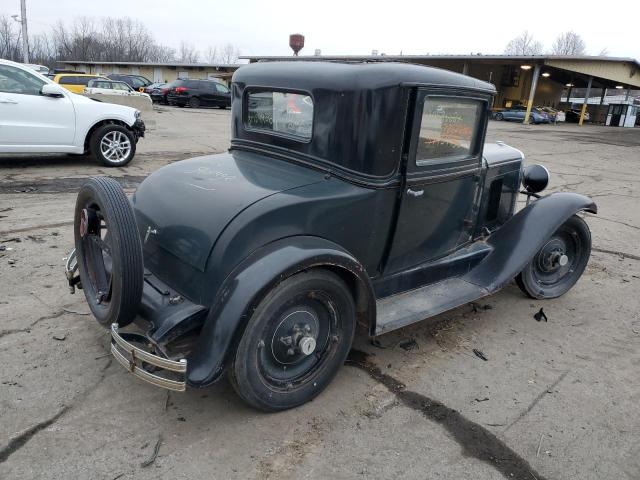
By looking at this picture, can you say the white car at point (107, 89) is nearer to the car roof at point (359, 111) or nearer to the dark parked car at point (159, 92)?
the dark parked car at point (159, 92)

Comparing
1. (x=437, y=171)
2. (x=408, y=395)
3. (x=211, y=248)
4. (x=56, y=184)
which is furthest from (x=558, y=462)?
(x=56, y=184)

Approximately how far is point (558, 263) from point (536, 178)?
0.85 metres

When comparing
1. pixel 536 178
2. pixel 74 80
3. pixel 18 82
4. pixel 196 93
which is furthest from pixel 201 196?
pixel 196 93

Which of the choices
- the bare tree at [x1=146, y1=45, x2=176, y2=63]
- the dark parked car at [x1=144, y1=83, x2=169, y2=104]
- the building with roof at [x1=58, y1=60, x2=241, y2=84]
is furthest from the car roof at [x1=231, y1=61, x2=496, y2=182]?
the bare tree at [x1=146, y1=45, x2=176, y2=63]

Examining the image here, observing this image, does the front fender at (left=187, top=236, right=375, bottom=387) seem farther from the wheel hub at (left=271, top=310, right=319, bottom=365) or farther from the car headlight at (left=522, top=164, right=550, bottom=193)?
the car headlight at (left=522, top=164, right=550, bottom=193)

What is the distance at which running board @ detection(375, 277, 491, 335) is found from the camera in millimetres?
3008

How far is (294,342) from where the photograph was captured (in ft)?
8.60

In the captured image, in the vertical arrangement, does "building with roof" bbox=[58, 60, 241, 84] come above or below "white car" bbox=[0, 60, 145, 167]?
above

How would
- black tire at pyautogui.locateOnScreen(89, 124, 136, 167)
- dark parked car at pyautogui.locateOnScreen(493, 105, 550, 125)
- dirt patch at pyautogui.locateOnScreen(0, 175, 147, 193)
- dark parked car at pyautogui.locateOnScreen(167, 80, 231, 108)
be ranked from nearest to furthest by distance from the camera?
dirt patch at pyautogui.locateOnScreen(0, 175, 147, 193) < black tire at pyautogui.locateOnScreen(89, 124, 136, 167) < dark parked car at pyautogui.locateOnScreen(167, 80, 231, 108) < dark parked car at pyautogui.locateOnScreen(493, 105, 550, 125)

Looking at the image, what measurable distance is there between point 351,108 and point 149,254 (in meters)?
1.45

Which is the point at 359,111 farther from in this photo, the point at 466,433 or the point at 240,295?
the point at 466,433

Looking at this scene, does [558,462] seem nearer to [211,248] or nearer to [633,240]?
[211,248]

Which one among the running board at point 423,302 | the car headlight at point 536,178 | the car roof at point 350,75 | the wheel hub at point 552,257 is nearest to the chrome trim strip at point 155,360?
the running board at point 423,302

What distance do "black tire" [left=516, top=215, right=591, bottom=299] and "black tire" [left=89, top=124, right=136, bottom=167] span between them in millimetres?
6962
